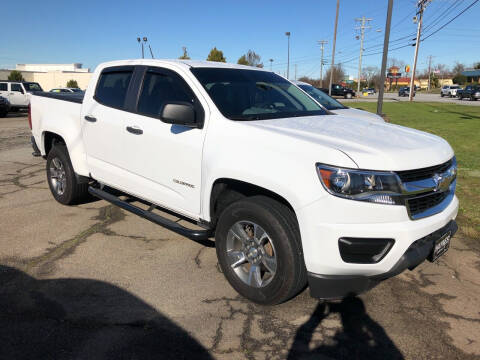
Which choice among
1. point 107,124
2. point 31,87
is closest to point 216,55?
point 31,87

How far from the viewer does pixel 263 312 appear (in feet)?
9.78

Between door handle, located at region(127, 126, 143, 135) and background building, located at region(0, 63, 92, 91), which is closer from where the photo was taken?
door handle, located at region(127, 126, 143, 135)

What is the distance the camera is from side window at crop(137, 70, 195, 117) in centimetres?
362

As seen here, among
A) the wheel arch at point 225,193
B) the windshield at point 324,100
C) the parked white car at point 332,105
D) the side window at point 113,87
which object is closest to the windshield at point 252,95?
the wheel arch at point 225,193

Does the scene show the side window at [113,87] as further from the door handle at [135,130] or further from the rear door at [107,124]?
the door handle at [135,130]

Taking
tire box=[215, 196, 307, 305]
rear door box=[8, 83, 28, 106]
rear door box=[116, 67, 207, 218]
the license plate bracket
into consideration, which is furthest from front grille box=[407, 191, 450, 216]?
rear door box=[8, 83, 28, 106]

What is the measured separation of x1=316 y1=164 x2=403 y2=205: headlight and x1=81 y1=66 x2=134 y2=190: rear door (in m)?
2.40

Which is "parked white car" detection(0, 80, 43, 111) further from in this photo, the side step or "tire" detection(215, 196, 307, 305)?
"tire" detection(215, 196, 307, 305)

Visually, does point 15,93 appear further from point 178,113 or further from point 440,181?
point 440,181

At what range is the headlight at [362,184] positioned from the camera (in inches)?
95.6

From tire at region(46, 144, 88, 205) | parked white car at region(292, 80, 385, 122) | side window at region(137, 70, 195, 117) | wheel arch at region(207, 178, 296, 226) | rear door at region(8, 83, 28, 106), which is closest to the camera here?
wheel arch at region(207, 178, 296, 226)

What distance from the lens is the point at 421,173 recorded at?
2654 millimetres

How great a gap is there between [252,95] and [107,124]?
1.64 m

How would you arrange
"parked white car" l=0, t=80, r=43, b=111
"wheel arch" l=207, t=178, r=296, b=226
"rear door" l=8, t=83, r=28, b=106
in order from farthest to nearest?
"rear door" l=8, t=83, r=28, b=106 < "parked white car" l=0, t=80, r=43, b=111 < "wheel arch" l=207, t=178, r=296, b=226
